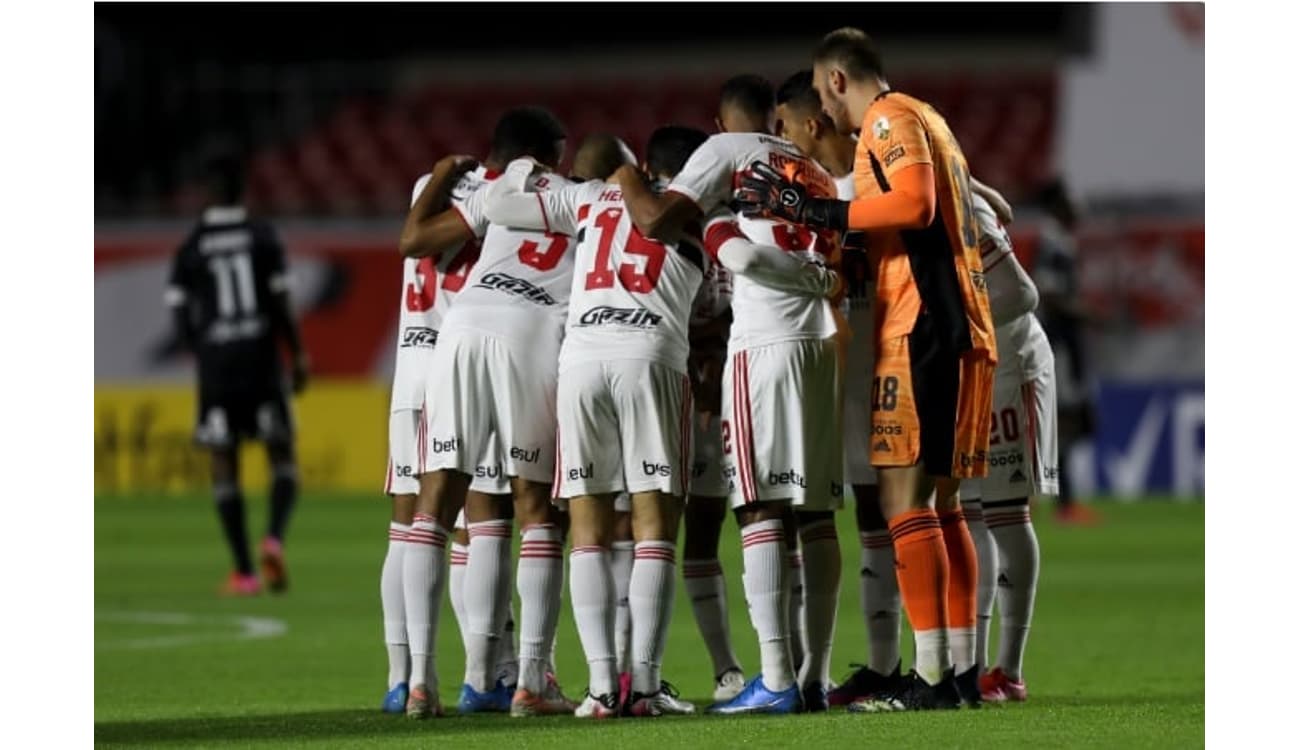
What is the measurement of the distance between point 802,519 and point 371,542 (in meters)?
10.1

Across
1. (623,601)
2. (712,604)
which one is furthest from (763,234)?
(623,601)

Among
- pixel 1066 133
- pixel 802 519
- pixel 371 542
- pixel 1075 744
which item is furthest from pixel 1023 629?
pixel 1066 133

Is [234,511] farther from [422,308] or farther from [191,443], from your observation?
[191,443]

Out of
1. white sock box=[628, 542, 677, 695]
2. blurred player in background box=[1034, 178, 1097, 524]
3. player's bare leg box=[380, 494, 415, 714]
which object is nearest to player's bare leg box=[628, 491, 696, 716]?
white sock box=[628, 542, 677, 695]

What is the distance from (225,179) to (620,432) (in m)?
5.94

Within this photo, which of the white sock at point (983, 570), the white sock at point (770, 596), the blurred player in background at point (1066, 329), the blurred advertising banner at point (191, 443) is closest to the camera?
the white sock at point (770, 596)

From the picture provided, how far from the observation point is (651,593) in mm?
7199

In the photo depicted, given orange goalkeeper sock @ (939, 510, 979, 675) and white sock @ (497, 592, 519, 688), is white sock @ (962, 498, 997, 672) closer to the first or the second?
orange goalkeeper sock @ (939, 510, 979, 675)

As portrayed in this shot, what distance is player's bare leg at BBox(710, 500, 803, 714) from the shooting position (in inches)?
282

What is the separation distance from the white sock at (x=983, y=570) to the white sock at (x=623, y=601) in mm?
1233

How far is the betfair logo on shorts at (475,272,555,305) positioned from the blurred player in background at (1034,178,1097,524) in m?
8.10

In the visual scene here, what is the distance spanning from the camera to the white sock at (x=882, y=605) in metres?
7.56

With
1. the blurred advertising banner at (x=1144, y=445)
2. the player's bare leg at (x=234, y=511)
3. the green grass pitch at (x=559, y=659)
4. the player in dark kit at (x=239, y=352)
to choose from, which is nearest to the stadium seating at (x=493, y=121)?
the blurred advertising banner at (x=1144, y=445)

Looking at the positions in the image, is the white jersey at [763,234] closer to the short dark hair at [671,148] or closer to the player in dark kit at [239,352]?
the short dark hair at [671,148]
